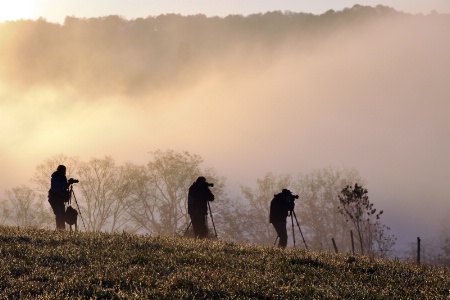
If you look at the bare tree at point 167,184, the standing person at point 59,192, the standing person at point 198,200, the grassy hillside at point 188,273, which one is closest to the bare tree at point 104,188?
the bare tree at point 167,184

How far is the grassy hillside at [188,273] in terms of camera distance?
970 cm

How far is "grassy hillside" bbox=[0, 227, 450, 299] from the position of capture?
970cm

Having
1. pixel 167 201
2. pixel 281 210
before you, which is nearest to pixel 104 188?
pixel 167 201

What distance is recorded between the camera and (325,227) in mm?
88562

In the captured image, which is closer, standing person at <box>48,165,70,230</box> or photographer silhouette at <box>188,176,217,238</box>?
standing person at <box>48,165,70,230</box>

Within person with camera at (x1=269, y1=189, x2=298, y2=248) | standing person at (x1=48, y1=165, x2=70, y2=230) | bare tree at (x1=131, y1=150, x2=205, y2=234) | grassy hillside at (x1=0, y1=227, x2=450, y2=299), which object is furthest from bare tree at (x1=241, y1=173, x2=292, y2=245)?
grassy hillside at (x1=0, y1=227, x2=450, y2=299)

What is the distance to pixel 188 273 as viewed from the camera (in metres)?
11.1

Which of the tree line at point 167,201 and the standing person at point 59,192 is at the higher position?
the tree line at point 167,201

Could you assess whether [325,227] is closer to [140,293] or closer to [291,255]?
[291,255]

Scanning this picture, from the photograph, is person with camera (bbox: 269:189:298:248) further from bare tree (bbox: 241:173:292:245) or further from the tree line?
bare tree (bbox: 241:173:292:245)

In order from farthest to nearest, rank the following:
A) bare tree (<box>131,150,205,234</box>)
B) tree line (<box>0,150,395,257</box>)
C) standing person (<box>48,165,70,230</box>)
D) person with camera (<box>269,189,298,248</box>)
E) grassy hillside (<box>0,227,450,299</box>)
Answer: tree line (<box>0,150,395,257</box>) < bare tree (<box>131,150,205,234</box>) < person with camera (<box>269,189,298,248</box>) < standing person (<box>48,165,70,230</box>) < grassy hillside (<box>0,227,450,299</box>)

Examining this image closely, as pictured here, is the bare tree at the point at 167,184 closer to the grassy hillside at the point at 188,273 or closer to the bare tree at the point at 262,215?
the bare tree at the point at 262,215

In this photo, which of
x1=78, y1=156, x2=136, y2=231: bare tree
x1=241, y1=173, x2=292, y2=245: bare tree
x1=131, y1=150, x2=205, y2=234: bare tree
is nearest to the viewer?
x1=131, y1=150, x2=205, y2=234: bare tree

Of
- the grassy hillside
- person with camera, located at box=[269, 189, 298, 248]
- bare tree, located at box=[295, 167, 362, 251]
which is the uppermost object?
bare tree, located at box=[295, 167, 362, 251]
